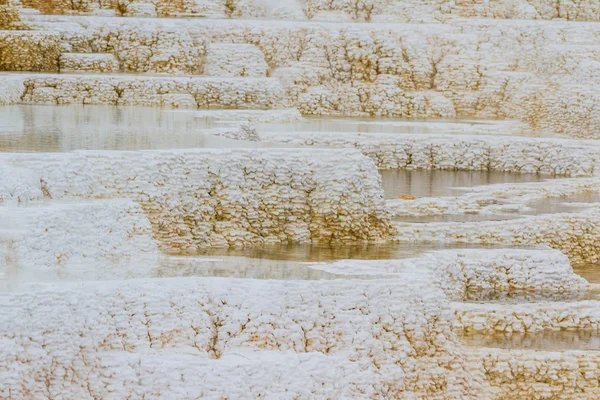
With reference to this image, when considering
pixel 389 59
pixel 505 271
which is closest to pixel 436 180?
pixel 505 271

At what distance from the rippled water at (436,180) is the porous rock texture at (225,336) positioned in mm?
6585

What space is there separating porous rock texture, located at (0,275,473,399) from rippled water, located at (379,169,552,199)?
21.6ft

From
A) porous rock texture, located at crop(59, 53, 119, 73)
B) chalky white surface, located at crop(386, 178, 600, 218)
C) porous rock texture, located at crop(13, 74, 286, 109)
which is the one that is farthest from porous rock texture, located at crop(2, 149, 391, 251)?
porous rock texture, located at crop(59, 53, 119, 73)

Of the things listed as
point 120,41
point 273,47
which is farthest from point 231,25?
point 120,41

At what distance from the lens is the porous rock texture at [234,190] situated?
1413 cm

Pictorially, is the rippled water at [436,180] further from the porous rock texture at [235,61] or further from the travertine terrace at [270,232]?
the porous rock texture at [235,61]

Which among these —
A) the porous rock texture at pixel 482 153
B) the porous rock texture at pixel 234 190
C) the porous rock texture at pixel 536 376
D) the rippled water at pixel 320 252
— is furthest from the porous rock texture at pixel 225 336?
the porous rock texture at pixel 482 153

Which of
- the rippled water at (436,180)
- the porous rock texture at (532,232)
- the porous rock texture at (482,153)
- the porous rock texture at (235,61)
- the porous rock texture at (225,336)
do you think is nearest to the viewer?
the porous rock texture at (225,336)

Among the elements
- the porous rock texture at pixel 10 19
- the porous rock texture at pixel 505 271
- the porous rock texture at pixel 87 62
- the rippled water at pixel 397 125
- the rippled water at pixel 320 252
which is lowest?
the porous rock texture at pixel 505 271

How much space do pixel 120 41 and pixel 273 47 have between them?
3969mm

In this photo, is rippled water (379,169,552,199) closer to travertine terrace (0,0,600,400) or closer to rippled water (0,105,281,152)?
travertine terrace (0,0,600,400)

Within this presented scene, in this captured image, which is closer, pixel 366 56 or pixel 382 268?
pixel 382 268

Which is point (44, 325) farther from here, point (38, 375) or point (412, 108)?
point (412, 108)

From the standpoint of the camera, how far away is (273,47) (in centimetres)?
2791
